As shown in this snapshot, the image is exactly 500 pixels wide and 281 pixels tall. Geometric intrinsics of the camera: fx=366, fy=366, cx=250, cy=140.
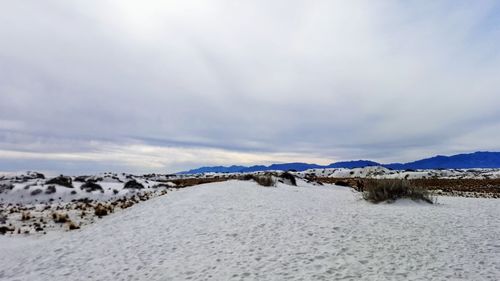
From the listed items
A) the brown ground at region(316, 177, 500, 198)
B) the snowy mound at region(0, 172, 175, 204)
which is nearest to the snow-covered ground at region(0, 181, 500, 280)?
the snowy mound at region(0, 172, 175, 204)

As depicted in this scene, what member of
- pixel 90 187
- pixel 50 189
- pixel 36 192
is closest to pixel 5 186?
pixel 36 192

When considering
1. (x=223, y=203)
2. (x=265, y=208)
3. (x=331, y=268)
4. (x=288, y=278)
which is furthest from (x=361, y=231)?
(x=223, y=203)

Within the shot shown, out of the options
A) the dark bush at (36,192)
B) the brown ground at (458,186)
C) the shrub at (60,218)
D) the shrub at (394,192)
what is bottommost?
the shrub at (60,218)

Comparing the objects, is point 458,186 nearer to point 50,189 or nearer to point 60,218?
point 50,189

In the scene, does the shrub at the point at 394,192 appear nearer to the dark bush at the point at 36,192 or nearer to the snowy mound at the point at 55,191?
the snowy mound at the point at 55,191

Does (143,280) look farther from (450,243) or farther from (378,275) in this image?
(450,243)

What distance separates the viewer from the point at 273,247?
9477mm

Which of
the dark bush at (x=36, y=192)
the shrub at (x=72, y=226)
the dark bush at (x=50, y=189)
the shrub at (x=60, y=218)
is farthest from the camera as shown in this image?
the dark bush at (x=50, y=189)

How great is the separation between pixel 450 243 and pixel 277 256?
4.58m

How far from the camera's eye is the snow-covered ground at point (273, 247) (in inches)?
311

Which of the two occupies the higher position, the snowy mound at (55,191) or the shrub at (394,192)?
the shrub at (394,192)

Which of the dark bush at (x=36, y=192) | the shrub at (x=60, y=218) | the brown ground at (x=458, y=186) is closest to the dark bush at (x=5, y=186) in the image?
the dark bush at (x=36, y=192)

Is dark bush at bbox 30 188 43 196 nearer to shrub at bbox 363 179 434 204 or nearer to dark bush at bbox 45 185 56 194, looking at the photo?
dark bush at bbox 45 185 56 194

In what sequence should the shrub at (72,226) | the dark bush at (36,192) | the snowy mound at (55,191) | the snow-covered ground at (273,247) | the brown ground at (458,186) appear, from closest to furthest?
the snow-covered ground at (273,247) → the shrub at (72,226) → the snowy mound at (55,191) → the dark bush at (36,192) → the brown ground at (458,186)
